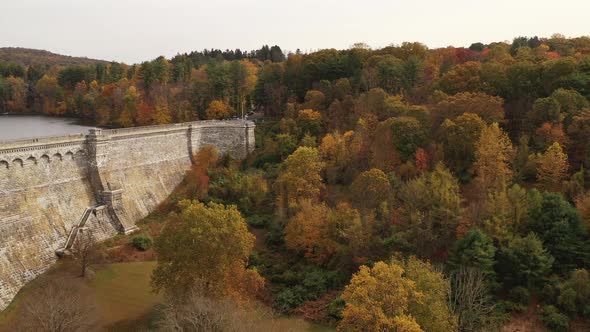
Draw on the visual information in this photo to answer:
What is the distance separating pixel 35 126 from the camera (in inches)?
3622

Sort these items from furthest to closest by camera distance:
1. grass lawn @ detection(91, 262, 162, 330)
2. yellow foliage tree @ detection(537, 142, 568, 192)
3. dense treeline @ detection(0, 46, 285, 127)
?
dense treeline @ detection(0, 46, 285, 127), yellow foliage tree @ detection(537, 142, 568, 192), grass lawn @ detection(91, 262, 162, 330)

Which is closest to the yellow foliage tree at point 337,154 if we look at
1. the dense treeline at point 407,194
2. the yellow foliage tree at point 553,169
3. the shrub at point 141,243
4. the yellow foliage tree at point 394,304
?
the dense treeline at point 407,194

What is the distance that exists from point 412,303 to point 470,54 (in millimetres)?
53584

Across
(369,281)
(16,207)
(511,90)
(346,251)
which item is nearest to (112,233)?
(16,207)

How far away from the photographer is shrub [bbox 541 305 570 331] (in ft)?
97.4

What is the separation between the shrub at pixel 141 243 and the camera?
42.3m

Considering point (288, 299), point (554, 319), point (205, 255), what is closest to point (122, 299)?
point (205, 255)

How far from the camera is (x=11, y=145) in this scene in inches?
1465

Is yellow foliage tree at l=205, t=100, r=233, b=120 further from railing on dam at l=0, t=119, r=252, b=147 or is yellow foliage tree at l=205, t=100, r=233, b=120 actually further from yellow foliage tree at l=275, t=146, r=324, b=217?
yellow foliage tree at l=275, t=146, r=324, b=217

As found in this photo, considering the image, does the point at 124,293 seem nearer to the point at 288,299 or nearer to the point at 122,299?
the point at 122,299

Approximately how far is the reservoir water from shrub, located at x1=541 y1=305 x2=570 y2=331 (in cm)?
6845

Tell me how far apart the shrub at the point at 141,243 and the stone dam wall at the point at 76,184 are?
2470 mm

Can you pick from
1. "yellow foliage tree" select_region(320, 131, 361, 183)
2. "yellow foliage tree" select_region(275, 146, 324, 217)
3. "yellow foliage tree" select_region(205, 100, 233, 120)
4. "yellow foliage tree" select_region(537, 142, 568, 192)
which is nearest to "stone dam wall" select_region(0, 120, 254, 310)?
"yellow foliage tree" select_region(205, 100, 233, 120)

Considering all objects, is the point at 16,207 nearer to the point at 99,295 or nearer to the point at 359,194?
the point at 99,295
